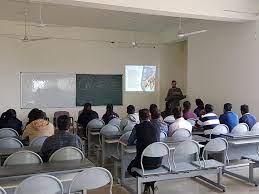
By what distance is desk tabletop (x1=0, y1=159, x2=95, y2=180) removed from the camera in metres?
2.87

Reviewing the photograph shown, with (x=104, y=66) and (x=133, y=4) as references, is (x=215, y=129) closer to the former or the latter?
(x=133, y=4)

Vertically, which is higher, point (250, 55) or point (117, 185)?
point (250, 55)

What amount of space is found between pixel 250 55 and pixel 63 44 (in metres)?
5.37

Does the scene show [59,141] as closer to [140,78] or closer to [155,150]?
[155,150]

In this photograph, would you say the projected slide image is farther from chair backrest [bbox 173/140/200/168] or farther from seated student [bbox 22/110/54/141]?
chair backrest [bbox 173/140/200/168]

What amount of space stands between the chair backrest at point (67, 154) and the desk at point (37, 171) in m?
0.20

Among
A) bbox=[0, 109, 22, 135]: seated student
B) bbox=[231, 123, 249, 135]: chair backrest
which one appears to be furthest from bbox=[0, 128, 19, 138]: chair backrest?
bbox=[231, 123, 249, 135]: chair backrest

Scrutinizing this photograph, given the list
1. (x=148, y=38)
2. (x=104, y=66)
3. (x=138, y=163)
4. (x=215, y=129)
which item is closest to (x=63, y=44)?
(x=104, y=66)

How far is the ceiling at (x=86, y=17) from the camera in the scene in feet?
24.6

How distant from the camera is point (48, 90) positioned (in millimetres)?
9781

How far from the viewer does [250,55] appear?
7.35 metres

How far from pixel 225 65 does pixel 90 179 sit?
20.0 feet

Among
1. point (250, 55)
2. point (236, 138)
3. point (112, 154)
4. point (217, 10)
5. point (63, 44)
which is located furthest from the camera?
point (63, 44)

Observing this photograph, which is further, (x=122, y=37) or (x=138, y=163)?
(x=122, y=37)
